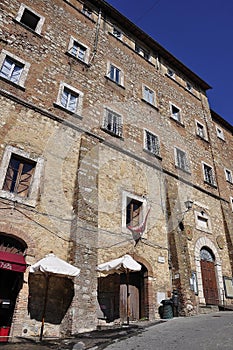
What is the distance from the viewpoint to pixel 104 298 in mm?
8781

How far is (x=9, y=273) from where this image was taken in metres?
7.42

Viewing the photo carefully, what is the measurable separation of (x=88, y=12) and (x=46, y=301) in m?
15.0

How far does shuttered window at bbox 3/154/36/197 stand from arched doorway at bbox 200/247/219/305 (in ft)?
28.7

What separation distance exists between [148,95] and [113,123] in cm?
426

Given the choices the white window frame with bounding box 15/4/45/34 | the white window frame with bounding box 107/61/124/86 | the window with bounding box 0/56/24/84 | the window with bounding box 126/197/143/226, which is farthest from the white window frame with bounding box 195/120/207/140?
the window with bounding box 0/56/24/84

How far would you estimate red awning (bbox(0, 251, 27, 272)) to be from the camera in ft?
22.1

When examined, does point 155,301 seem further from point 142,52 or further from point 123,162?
point 142,52

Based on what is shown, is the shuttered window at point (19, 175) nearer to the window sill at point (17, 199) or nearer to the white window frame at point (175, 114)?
the window sill at point (17, 199)

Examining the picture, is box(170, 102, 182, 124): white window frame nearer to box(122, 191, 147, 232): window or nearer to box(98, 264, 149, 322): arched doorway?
box(122, 191, 147, 232): window

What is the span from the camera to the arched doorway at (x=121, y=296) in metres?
8.77

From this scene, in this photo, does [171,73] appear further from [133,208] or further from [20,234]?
[20,234]

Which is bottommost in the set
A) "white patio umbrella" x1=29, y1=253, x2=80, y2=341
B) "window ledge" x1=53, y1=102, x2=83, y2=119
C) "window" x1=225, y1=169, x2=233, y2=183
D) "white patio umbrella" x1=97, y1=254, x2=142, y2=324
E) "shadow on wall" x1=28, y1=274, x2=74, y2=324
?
"shadow on wall" x1=28, y1=274, x2=74, y2=324

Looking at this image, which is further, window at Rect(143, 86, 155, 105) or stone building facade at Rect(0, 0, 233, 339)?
window at Rect(143, 86, 155, 105)

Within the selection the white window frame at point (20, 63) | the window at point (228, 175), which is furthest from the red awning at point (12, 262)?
the window at point (228, 175)
